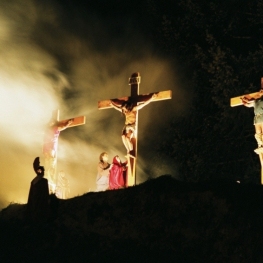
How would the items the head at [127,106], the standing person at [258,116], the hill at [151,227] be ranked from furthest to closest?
the head at [127,106], the standing person at [258,116], the hill at [151,227]

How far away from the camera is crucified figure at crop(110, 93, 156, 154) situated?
17.1 m

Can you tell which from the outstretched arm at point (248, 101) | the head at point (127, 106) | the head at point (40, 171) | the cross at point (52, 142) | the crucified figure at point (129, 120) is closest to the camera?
the head at point (40, 171)

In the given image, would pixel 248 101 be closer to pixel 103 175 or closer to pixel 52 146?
pixel 103 175

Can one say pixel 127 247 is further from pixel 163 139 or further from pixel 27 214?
pixel 163 139

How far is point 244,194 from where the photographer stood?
11.9 m

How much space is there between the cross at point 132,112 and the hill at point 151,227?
3046mm

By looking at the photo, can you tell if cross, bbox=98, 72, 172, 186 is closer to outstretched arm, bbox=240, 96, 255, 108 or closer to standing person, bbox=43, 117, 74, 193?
standing person, bbox=43, 117, 74, 193

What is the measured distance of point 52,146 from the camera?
19.0 meters

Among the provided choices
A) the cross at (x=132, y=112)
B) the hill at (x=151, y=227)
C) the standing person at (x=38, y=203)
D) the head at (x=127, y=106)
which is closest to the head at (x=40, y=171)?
the standing person at (x=38, y=203)

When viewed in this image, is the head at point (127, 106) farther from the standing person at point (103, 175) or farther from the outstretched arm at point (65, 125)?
the outstretched arm at point (65, 125)

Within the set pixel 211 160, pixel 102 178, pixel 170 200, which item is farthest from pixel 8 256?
pixel 211 160

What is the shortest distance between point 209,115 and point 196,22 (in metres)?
3.09

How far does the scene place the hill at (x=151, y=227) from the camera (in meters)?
11.2

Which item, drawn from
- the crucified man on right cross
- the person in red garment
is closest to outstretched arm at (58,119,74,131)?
the person in red garment
